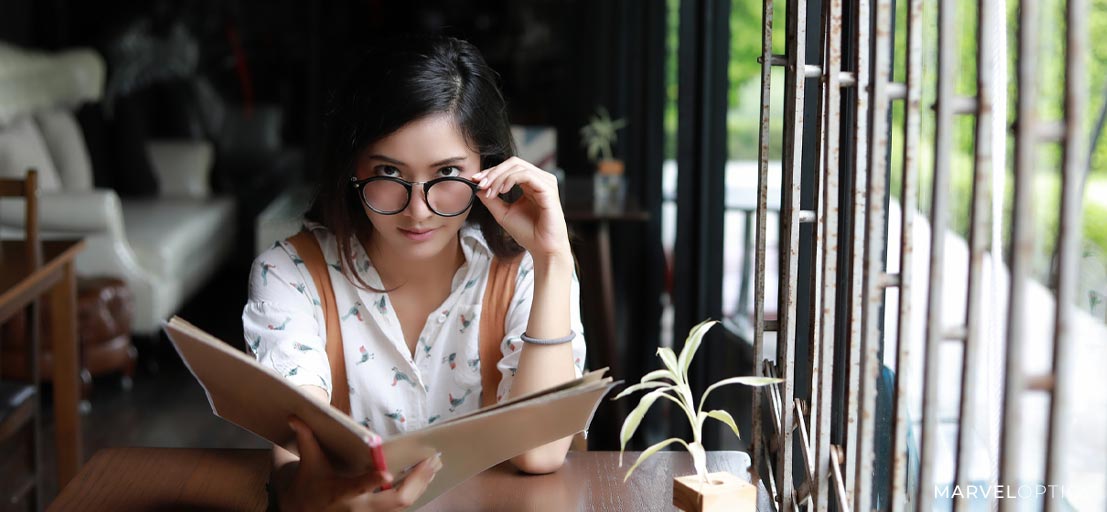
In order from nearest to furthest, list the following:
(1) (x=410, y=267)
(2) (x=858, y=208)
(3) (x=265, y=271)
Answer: (2) (x=858, y=208) < (3) (x=265, y=271) < (1) (x=410, y=267)

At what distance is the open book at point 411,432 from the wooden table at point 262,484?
122 millimetres

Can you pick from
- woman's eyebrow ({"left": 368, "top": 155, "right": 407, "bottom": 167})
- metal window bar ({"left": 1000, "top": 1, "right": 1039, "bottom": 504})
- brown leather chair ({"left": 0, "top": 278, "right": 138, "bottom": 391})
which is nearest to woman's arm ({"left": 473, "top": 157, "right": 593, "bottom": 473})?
woman's eyebrow ({"left": 368, "top": 155, "right": 407, "bottom": 167})

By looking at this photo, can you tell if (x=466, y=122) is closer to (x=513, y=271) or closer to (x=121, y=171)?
(x=513, y=271)

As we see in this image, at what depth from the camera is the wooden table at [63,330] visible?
2.50 m

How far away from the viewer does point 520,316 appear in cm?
153

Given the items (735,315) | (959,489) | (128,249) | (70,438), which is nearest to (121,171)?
(128,249)

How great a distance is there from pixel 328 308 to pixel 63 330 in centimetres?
144

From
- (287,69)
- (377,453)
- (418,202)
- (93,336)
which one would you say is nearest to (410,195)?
(418,202)

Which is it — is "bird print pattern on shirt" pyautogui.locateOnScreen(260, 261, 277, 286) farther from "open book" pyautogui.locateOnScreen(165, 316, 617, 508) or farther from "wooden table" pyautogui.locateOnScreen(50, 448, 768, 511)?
"open book" pyautogui.locateOnScreen(165, 316, 617, 508)

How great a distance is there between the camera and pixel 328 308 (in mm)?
1516

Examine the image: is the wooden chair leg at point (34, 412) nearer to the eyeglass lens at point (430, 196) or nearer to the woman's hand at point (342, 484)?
the eyeglass lens at point (430, 196)

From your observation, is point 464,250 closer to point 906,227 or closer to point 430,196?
point 430,196

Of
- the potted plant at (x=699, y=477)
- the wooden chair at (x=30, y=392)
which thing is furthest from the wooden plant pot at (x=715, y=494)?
the wooden chair at (x=30, y=392)

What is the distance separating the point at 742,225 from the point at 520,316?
4.63 ft
